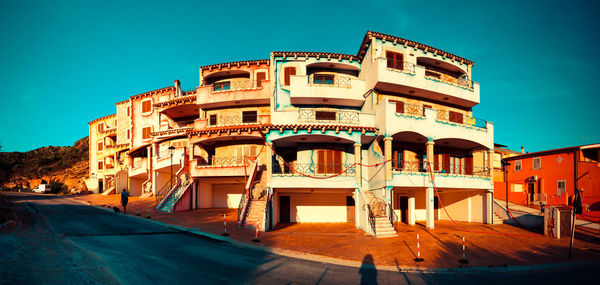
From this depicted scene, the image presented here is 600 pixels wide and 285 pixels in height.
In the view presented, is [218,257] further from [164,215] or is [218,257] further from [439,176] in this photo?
[439,176]

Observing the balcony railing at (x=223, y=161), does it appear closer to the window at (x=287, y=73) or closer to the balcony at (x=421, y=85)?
the window at (x=287, y=73)

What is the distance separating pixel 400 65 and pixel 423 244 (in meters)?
14.0

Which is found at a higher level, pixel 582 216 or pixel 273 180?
pixel 273 180

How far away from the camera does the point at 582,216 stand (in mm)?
24016

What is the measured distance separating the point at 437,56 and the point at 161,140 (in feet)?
99.0

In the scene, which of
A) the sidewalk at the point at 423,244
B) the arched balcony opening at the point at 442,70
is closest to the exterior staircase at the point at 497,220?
the sidewalk at the point at 423,244

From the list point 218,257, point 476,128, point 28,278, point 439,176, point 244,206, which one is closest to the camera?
point 28,278

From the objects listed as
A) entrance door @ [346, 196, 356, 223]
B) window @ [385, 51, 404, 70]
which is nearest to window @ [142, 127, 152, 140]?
entrance door @ [346, 196, 356, 223]

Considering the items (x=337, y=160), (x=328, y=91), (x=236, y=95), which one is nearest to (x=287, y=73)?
(x=328, y=91)

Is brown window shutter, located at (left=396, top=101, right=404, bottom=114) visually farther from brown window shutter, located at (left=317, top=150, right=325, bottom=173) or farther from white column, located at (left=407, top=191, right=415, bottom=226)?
brown window shutter, located at (left=317, top=150, right=325, bottom=173)

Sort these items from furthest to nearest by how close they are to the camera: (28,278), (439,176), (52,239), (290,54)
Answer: (290,54), (439,176), (52,239), (28,278)

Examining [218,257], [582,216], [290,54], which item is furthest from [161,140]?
[582,216]

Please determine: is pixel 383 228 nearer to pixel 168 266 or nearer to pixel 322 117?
pixel 322 117

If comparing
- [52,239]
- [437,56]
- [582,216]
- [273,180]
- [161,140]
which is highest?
[437,56]
